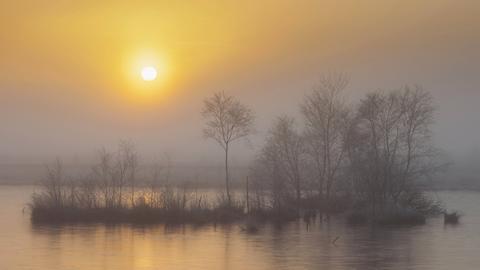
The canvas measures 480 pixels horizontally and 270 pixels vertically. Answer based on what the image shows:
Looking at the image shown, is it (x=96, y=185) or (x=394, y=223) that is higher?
(x=96, y=185)

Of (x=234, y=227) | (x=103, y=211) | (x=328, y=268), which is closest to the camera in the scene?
(x=328, y=268)

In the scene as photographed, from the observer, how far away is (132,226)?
41.8 meters

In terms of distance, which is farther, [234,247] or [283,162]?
[283,162]

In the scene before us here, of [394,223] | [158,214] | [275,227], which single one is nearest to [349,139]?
[394,223]

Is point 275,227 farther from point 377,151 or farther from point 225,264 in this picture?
point 225,264

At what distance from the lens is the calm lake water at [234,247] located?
26922 mm

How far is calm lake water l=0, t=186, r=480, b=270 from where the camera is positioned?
2692cm

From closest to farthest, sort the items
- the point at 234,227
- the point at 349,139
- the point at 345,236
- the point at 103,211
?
1. the point at 345,236
2. the point at 234,227
3. the point at 103,211
4. the point at 349,139

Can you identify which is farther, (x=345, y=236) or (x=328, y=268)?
(x=345, y=236)

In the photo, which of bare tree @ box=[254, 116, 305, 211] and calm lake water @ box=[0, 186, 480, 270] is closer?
calm lake water @ box=[0, 186, 480, 270]

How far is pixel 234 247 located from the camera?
32.1 m

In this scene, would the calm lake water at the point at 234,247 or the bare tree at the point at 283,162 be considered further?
the bare tree at the point at 283,162

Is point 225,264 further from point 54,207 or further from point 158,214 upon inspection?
point 54,207

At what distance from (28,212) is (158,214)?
10.1m
